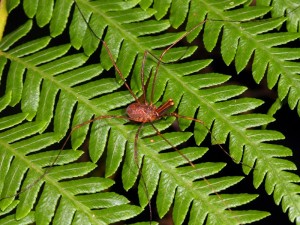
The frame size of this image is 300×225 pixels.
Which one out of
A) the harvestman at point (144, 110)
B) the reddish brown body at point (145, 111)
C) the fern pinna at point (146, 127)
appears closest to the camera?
the fern pinna at point (146, 127)

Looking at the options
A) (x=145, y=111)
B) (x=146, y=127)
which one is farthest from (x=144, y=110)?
(x=146, y=127)

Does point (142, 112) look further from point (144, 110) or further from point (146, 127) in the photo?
point (146, 127)

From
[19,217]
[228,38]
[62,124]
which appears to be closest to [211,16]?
[228,38]

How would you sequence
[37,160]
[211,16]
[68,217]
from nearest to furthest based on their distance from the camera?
[68,217] < [37,160] < [211,16]

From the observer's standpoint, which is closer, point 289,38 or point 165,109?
point 289,38

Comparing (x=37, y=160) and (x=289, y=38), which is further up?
(x=289, y=38)

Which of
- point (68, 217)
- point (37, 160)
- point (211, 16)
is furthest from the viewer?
point (211, 16)

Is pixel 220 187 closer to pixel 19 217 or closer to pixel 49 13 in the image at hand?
pixel 19 217

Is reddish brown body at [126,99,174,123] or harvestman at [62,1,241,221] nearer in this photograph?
harvestman at [62,1,241,221]
